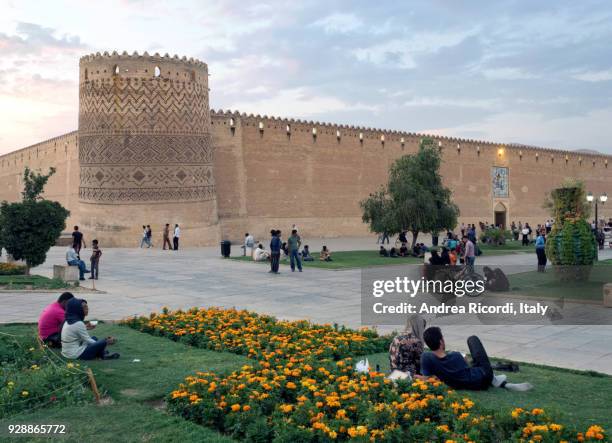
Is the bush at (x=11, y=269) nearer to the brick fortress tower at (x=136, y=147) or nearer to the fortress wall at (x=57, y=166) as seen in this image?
the brick fortress tower at (x=136, y=147)

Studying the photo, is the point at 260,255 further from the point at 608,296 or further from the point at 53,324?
the point at 53,324

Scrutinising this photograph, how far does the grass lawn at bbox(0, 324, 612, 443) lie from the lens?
173 inches

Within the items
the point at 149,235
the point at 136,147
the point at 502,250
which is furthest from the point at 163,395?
the point at 502,250

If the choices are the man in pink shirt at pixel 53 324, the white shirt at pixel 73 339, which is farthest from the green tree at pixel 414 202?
the white shirt at pixel 73 339

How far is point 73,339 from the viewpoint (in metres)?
6.47

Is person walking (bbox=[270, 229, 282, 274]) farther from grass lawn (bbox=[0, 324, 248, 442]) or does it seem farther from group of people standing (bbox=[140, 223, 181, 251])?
group of people standing (bbox=[140, 223, 181, 251])

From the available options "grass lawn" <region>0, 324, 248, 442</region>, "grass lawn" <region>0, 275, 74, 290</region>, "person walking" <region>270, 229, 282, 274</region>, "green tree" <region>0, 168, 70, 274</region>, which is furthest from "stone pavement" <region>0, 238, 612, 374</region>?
"grass lawn" <region>0, 324, 248, 442</region>

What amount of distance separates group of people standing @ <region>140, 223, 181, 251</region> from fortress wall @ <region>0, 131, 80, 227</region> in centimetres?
642

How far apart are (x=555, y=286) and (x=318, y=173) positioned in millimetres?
19992

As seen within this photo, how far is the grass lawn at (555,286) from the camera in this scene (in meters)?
11.0

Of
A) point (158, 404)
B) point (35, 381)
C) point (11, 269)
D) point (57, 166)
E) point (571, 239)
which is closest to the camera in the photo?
point (158, 404)

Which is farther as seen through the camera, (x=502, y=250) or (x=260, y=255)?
(x=502, y=250)

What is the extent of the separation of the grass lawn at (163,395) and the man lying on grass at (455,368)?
9cm

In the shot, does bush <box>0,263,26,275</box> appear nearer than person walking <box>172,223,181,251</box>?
Yes
